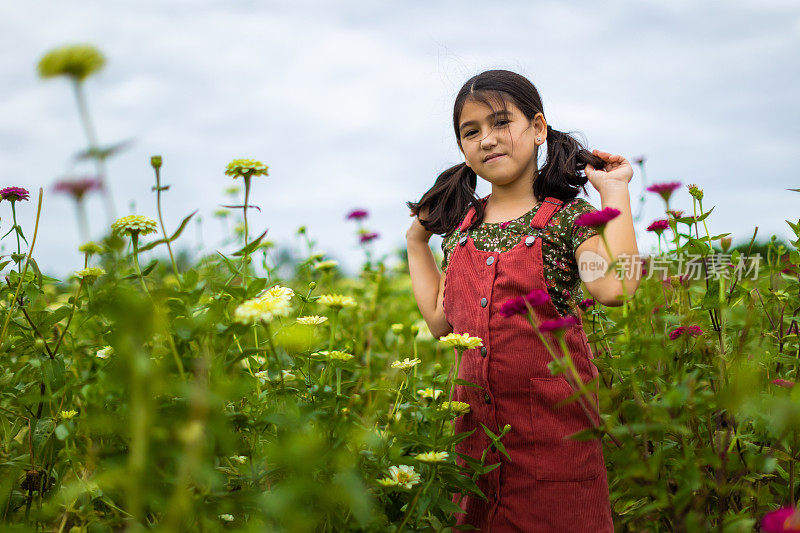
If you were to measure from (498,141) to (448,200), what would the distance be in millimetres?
308

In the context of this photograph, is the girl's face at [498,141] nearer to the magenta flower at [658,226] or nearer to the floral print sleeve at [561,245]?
the floral print sleeve at [561,245]

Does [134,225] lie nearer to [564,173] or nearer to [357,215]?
[564,173]

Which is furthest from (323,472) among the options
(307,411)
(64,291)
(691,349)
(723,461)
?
(64,291)

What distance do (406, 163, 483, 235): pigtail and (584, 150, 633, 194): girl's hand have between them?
12.5 inches

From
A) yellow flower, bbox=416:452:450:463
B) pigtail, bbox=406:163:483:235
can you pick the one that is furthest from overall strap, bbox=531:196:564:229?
yellow flower, bbox=416:452:450:463

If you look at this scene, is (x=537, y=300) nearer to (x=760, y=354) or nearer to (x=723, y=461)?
(x=723, y=461)

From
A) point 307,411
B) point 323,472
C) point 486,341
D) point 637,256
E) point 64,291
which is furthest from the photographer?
point 64,291

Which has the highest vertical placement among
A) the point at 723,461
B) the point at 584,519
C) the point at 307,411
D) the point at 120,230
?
the point at 120,230

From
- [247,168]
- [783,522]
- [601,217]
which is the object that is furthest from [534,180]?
[783,522]

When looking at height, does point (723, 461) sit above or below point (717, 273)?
below

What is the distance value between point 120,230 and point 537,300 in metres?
0.67

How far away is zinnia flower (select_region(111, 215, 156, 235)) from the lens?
1.07 meters

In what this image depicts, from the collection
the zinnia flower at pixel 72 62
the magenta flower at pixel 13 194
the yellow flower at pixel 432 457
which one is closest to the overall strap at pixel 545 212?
the yellow flower at pixel 432 457

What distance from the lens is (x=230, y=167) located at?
1114 mm
